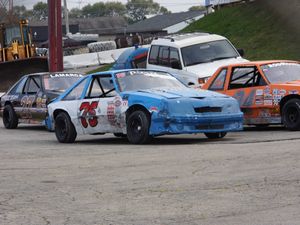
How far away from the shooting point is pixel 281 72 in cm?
1539

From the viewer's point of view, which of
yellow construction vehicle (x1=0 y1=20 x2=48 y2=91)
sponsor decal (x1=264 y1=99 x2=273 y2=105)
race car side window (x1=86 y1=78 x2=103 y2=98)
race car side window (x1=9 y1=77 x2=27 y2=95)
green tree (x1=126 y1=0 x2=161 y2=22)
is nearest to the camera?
race car side window (x1=86 y1=78 x2=103 y2=98)

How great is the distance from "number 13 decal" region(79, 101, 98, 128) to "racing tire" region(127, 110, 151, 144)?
1.05 m

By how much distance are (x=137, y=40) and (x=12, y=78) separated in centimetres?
2159

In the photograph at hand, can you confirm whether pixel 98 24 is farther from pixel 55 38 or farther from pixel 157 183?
pixel 157 183

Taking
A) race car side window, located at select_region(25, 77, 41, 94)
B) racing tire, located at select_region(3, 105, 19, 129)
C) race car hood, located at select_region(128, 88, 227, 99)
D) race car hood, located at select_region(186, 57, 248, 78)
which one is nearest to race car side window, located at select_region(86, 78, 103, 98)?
race car hood, located at select_region(128, 88, 227, 99)

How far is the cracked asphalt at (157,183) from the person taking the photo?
7.31 m

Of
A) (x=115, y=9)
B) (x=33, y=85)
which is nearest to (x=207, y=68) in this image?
(x=33, y=85)

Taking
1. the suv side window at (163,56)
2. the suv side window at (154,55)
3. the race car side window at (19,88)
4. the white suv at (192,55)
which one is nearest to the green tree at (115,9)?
the suv side window at (154,55)

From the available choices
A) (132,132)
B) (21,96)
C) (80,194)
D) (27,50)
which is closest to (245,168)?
(80,194)

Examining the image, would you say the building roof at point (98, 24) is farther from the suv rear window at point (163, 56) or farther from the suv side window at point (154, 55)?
the suv rear window at point (163, 56)

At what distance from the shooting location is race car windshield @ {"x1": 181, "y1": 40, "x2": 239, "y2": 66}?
20548mm

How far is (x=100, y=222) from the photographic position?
7105 mm

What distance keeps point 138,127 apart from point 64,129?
2.20 m

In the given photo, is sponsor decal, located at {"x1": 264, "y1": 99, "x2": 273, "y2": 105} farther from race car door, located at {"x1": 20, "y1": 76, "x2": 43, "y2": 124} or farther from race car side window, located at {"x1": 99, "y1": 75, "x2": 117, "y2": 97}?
race car door, located at {"x1": 20, "y1": 76, "x2": 43, "y2": 124}
